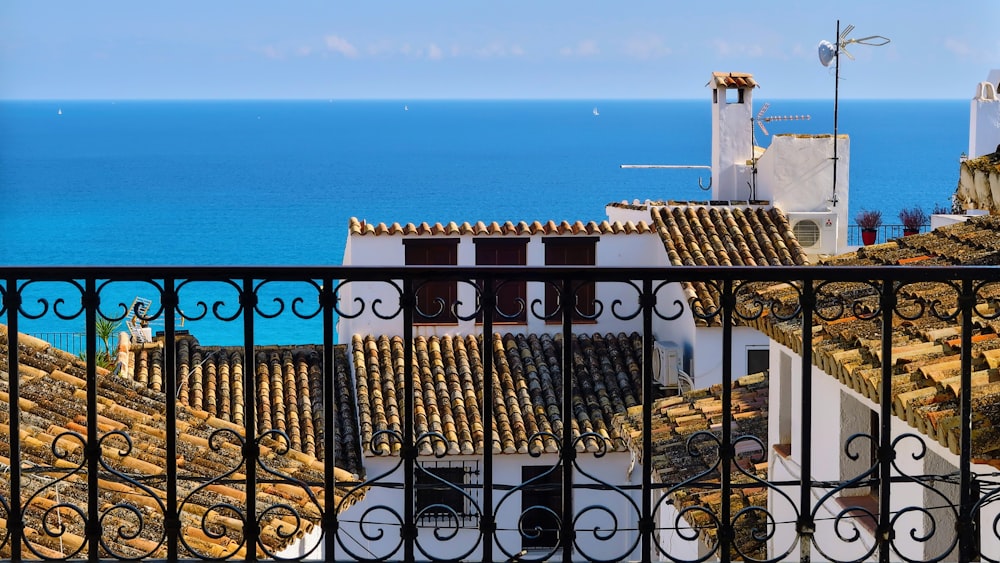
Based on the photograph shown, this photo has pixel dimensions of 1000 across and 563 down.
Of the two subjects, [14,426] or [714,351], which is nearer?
[14,426]

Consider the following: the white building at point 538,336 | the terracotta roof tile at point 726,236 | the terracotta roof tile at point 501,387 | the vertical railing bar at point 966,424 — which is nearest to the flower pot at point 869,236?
the white building at point 538,336

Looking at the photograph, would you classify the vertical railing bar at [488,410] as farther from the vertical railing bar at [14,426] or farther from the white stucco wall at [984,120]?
the white stucco wall at [984,120]

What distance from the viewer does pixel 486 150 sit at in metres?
156

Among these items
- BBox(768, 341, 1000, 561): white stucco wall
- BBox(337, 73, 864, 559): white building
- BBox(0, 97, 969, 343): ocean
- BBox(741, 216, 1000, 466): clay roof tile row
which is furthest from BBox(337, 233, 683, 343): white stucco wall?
BBox(0, 97, 969, 343): ocean

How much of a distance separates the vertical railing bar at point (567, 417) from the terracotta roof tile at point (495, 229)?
15.1 meters

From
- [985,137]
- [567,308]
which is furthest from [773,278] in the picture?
[985,137]

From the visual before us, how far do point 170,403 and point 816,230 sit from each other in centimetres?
1999

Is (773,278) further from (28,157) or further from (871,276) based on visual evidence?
(28,157)

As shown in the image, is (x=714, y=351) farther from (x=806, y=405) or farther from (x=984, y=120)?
(x=806, y=405)

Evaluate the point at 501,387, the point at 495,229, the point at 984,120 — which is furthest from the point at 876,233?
the point at 501,387

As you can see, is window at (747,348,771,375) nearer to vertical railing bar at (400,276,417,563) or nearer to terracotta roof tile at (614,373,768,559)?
terracotta roof tile at (614,373,768,559)

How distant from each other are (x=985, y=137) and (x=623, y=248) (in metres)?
8.48

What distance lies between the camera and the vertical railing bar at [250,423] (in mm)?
3770

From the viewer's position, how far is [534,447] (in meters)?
5.80
